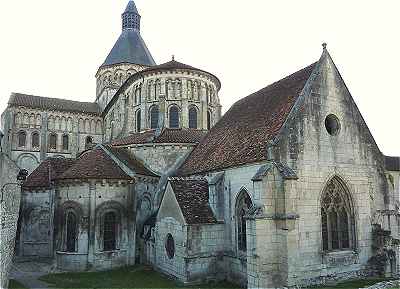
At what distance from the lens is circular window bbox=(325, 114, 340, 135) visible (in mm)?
17953

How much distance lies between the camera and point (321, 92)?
17.7 meters

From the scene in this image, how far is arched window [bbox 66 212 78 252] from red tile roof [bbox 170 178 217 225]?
746cm

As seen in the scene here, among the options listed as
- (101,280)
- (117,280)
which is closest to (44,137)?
(101,280)

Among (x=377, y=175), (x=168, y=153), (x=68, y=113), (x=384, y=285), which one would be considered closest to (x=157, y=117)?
(x=168, y=153)

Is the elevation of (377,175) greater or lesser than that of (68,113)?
lesser

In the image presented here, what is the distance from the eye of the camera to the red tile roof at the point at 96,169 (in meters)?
22.7

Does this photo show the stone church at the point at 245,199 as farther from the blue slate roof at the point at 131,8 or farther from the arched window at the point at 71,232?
the blue slate roof at the point at 131,8

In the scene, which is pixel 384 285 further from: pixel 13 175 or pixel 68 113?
pixel 68 113

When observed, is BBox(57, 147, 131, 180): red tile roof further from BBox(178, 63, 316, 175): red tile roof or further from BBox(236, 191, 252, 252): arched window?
BBox(236, 191, 252, 252): arched window

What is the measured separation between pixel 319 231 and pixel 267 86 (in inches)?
401

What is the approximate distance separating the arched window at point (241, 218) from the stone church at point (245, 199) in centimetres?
7

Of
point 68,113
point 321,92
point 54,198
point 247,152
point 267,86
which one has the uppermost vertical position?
point 68,113

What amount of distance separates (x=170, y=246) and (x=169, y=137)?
32.8 ft

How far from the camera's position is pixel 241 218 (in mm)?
18234
